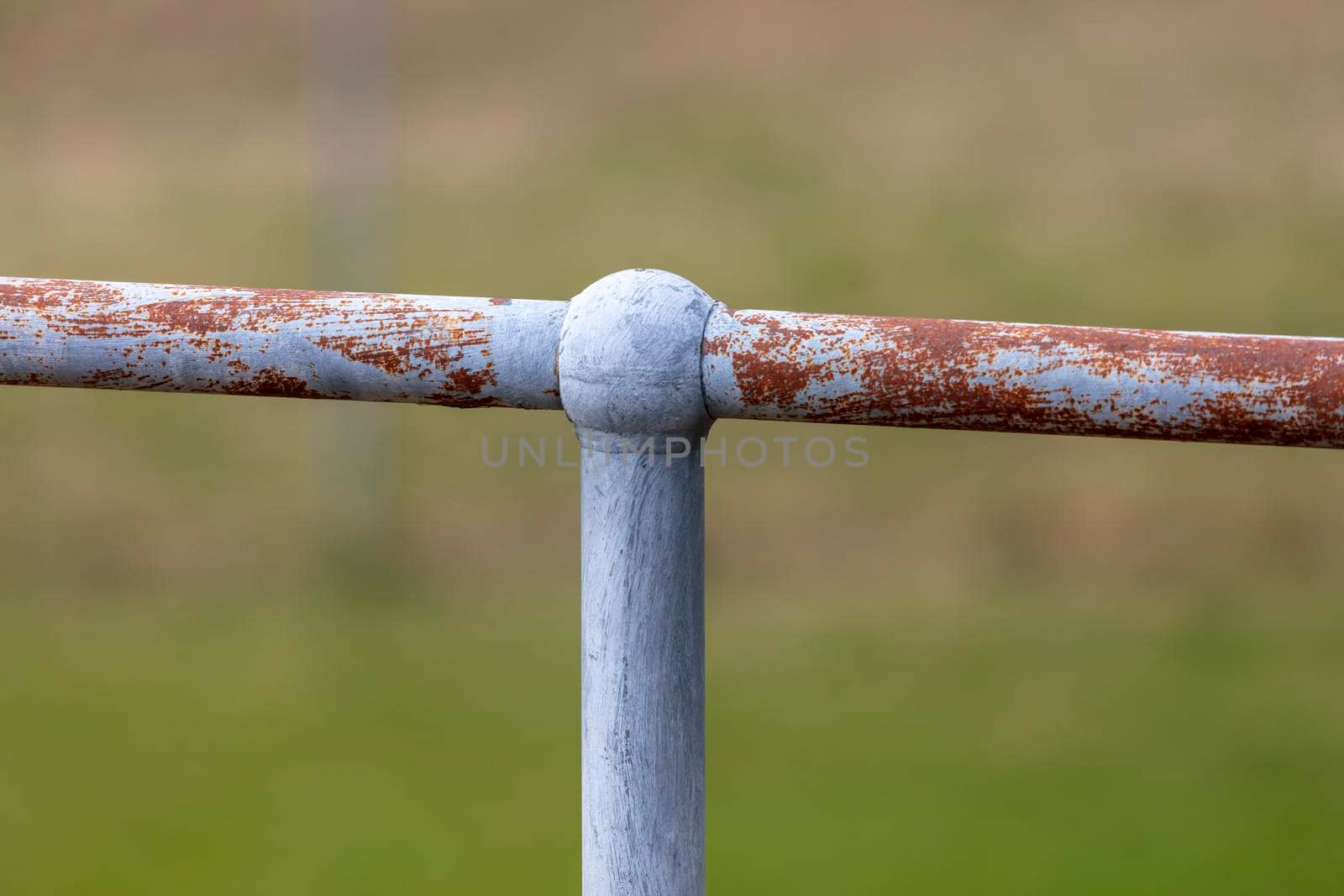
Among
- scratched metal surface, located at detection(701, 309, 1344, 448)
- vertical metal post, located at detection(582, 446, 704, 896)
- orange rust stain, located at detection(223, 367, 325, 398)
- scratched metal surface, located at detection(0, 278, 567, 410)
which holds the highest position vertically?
scratched metal surface, located at detection(0, 278, 567, 410)

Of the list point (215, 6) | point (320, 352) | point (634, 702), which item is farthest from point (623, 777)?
point (215, 6)

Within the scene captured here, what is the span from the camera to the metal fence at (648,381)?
0.85 ft

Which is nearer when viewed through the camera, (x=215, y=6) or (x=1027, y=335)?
(x=1027, y=335)

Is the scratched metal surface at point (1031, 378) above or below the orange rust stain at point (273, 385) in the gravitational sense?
below

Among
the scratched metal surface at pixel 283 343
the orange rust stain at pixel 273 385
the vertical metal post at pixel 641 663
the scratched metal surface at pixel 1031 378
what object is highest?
the scratched metal surface at pixel 283 343

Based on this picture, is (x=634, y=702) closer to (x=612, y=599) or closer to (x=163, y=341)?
(x=612, y=599)

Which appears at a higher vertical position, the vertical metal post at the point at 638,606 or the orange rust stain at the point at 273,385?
the orange rust stain at the point at 273,385

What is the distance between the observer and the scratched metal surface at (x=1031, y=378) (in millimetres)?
255

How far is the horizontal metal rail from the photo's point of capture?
26 cm

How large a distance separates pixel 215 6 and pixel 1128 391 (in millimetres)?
2280

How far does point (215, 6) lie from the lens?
7.24 feet

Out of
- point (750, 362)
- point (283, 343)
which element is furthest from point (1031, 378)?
point (283, 343)

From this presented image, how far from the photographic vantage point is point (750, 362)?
28 cm

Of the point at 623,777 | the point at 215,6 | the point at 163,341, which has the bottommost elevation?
the point at 623,777
